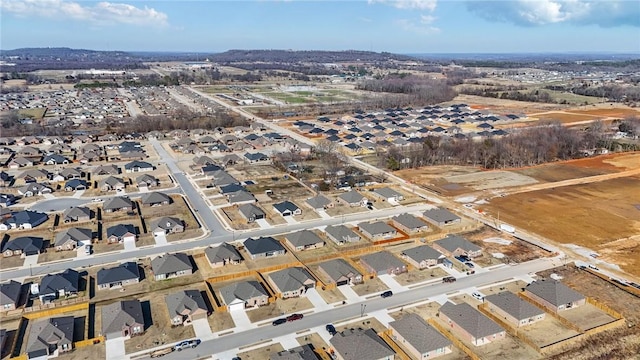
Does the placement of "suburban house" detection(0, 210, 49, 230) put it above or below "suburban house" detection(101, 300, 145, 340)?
above

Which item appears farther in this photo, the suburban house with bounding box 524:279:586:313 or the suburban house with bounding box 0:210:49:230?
the suburban house with bounding box 0:210:49:230

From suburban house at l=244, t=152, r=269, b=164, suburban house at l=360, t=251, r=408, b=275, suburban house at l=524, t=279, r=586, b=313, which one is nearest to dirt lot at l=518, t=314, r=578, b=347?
suburban house at l=524, t=279, r=586, b=313

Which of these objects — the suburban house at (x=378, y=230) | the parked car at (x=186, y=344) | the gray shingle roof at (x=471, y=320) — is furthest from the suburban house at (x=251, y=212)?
the gray shingle roof at (x=471, y=320)

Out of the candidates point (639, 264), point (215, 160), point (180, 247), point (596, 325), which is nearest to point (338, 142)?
point (215, 160)

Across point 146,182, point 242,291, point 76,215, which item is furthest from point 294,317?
point 146,182

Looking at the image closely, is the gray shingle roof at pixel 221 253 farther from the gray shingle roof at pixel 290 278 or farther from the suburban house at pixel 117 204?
the suburban house at pixel 117 204

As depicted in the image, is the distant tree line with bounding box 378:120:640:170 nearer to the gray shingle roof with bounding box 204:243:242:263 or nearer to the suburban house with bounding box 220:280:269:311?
the gray shingle roof with bounding box 204:243:242:263

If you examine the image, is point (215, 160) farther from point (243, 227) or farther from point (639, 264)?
point (639, 264)
